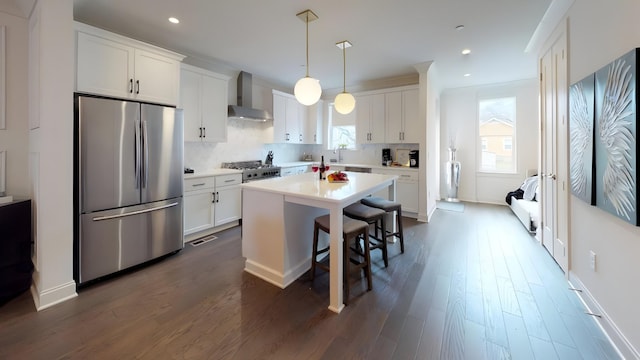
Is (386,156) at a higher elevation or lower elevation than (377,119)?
lower

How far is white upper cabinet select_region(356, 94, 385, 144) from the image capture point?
523cm

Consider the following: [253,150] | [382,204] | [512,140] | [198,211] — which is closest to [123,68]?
[198,211]

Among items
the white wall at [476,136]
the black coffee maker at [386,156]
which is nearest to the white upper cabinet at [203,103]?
the black coffee maker at [386,156]

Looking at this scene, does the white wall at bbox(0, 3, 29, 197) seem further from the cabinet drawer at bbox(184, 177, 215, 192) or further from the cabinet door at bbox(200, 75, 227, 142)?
the cabinet door at bbox(200, 75, 227, 142)

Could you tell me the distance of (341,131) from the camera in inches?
247

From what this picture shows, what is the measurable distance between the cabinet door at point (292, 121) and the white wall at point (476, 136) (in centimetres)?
355

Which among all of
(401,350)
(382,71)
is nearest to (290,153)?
(382,71)

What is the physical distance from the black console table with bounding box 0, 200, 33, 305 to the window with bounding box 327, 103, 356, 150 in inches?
198

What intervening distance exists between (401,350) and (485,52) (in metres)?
4.20

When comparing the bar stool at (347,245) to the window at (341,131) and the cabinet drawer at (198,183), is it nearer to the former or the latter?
the cabinet drawer at (198,183)

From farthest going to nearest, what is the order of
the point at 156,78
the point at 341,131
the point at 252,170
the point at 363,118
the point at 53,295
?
1. the point at 341,131
2. the point at 363,118
3. the point at 252,170
4. the point at 156,78
5. the point at 53,295

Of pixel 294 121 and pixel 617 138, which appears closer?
pixel 617 138

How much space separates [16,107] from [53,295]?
182 cm

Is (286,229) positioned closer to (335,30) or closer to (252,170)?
(252,170)
